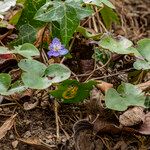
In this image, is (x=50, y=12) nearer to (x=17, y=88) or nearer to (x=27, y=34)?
(x=27, y=34)

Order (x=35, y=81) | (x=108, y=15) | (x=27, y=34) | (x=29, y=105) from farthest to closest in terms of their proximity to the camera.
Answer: (x=108, y=15) < (x=27, y=34) < (x=29, y=105) < (x=35, y=81)

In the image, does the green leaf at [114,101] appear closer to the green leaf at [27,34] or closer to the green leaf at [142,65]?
the green leaf at [142,65]

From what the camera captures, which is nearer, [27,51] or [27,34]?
[27,51]

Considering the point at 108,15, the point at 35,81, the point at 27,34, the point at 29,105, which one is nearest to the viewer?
the point at 35,81

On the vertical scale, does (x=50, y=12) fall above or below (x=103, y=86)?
above

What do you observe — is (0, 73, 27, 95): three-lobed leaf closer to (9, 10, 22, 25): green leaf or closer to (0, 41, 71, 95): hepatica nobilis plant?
(0, 41, 71, 95): hepatica nobilis plant

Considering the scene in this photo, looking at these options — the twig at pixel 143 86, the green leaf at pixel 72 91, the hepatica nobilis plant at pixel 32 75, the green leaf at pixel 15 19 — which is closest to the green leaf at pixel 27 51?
the hepatica nobilis plant at pixel 32 75

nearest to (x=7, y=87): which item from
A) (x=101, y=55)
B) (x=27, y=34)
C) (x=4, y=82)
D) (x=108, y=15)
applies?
(x=4, y=82)

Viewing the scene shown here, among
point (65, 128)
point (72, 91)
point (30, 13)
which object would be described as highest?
point (30, 13)
